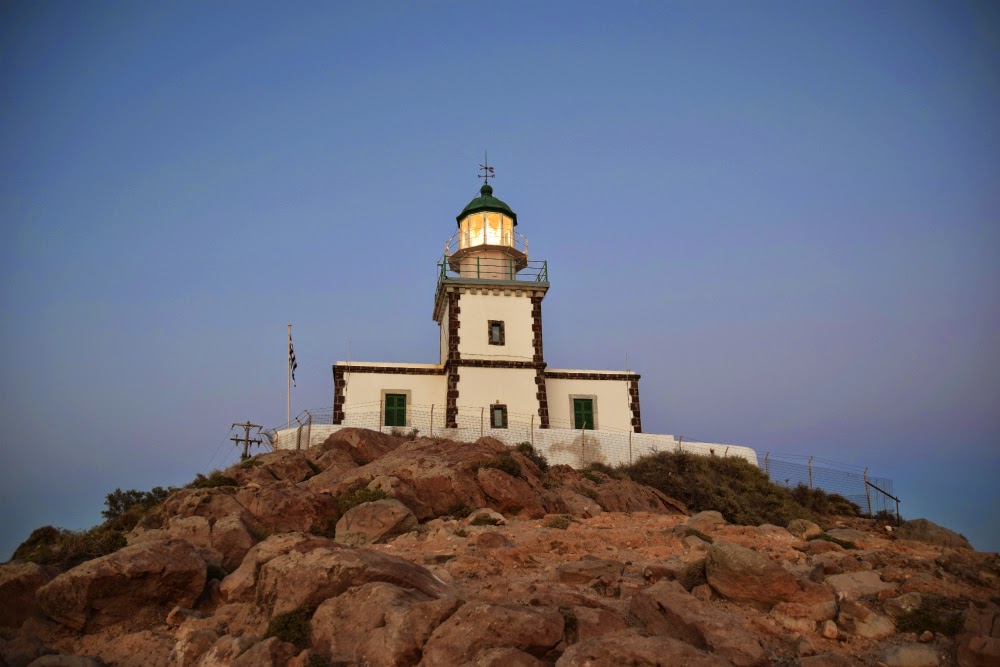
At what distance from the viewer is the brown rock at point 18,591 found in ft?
38.5

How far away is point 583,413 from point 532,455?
6.17 metres

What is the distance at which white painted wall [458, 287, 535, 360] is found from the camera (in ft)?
98.3

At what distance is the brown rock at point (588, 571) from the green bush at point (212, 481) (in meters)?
10.8

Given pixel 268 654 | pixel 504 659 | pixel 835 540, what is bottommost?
pixel 268 654

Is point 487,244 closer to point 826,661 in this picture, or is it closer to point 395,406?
point 395,406

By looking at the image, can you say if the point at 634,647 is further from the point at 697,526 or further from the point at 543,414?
the point at 543,414

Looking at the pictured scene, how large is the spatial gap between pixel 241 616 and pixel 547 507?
10.1m

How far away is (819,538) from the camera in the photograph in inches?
639

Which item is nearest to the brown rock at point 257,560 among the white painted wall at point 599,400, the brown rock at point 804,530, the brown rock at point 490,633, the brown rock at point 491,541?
the brown rock at point 490,633

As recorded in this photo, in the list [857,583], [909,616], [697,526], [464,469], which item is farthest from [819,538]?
[464,469]

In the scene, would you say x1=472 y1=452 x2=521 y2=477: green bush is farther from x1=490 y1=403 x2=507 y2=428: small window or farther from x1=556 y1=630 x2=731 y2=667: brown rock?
x1=556 y1=630 x2=731 y2=667: brown rock

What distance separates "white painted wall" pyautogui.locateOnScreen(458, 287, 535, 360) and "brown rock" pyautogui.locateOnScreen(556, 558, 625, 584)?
17.3 meters

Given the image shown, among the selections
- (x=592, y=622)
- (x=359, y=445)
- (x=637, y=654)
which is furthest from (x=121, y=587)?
(x=359, y=445)

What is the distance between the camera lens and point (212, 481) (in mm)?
20516
